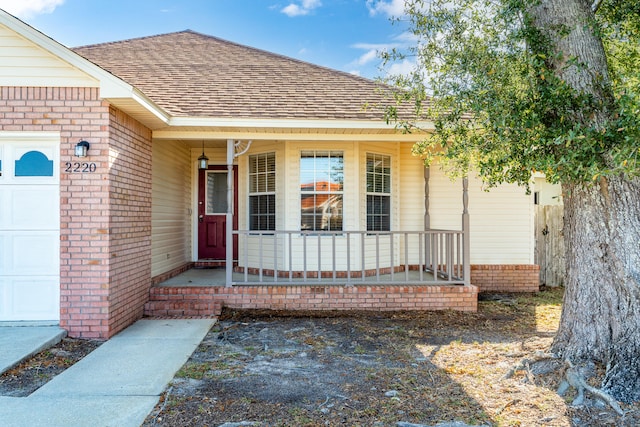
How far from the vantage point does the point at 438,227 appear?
870 cm

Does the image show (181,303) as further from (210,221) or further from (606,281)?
(606,281)

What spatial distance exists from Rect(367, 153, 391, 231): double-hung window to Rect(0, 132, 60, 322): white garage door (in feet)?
16.3

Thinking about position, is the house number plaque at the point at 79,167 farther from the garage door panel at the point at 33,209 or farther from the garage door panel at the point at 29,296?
the garage door panel at the point at 29,296

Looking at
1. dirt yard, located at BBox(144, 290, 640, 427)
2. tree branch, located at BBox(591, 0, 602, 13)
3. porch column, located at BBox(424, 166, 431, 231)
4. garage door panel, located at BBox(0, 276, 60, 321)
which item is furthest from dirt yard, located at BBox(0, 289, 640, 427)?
tree branch, located at BBox(591, 0, 602, 13)

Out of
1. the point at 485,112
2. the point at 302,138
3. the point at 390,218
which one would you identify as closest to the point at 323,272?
the point at 390,218

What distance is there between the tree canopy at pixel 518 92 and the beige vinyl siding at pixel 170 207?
4478mm

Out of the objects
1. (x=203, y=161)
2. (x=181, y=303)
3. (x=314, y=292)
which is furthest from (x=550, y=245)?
(x=181, y=303)

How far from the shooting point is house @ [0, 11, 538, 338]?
5195mm

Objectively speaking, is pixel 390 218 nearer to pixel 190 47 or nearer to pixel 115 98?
pixel 115 98

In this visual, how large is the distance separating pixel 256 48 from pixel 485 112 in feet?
27.3

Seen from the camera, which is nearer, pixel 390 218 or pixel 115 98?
pixel 115 98

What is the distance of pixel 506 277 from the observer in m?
8.66

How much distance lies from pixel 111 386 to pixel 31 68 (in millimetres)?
3925

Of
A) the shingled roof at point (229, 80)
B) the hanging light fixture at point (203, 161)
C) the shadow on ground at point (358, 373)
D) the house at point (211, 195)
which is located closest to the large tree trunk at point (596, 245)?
the shadow on ground at point (358, 373)
